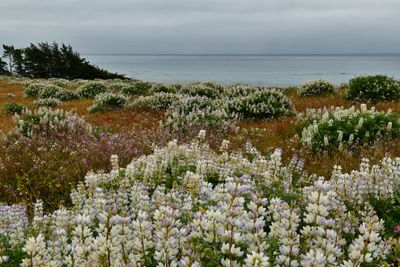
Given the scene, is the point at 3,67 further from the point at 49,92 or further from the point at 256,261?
the point at 256,261

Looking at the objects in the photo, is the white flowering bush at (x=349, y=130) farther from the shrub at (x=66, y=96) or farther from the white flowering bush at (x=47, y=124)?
the shrub at (x=66, y=96)

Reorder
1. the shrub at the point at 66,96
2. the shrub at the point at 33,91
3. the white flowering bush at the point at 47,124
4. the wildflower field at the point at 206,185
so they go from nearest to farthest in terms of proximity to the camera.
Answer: the wildflower field at the point at 206,185 → the white flowering bush at the point at 47,124 → the shrub at the point at 66,96 → the shrub at the point at 33,91

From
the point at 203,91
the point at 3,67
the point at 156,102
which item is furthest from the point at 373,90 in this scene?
the point at 3,67

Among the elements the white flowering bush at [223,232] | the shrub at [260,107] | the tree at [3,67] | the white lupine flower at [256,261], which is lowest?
the tree at [3,67]

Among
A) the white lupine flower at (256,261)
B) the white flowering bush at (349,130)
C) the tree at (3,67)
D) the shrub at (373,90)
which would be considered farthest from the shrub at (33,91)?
the tree at (3,67)

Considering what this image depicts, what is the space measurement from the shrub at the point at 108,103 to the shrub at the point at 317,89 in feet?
26.2

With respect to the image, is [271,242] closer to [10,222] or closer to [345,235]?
[345,235]

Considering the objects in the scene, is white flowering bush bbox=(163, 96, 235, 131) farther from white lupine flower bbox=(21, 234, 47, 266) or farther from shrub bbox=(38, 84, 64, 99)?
shrub bbox=(38, 84, 64, 99)

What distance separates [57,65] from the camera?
59.0 metres

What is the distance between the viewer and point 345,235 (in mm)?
→ 3699

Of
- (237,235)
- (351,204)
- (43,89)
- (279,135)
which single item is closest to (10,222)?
(237,235)

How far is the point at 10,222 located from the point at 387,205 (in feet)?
12.6

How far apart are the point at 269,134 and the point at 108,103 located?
7.60 meters

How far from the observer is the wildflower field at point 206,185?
2.43 m
